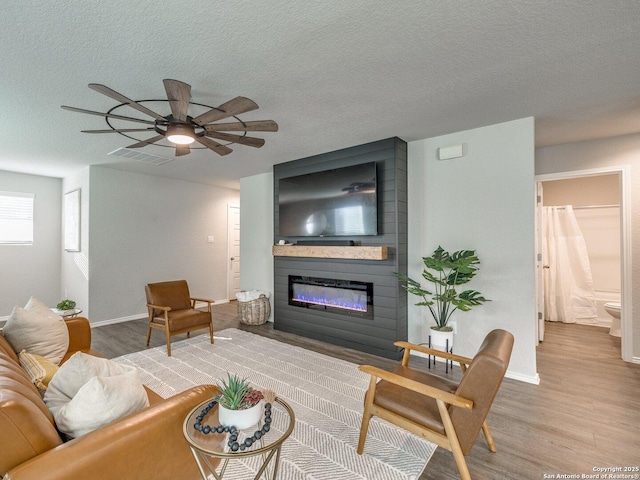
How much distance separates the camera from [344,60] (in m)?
2.07

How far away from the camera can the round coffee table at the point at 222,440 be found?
1194 mm

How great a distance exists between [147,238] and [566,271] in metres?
7.21

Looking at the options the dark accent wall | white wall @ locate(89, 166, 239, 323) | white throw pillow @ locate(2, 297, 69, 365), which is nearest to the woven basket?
the dark accent wall

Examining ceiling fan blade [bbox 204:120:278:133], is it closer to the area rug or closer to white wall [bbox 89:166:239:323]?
the area rug

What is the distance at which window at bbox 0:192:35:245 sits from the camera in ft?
16.8

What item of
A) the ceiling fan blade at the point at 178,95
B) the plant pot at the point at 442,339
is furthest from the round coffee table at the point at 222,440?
the plant pot at the point at 442,339

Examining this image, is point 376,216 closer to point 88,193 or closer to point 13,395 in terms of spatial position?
point 13,395

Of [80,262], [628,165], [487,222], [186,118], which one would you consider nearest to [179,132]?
[186,118]

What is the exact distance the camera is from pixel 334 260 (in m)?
4.07

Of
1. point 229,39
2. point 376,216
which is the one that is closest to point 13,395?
point 229,39

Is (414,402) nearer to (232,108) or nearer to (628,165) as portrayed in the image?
(232,108)

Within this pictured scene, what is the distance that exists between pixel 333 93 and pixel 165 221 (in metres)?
4.56

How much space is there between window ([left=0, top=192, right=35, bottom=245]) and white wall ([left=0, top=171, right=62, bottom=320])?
73 mm

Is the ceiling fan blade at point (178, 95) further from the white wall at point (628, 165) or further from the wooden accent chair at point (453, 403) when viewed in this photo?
the white wall at point (628, 165)
